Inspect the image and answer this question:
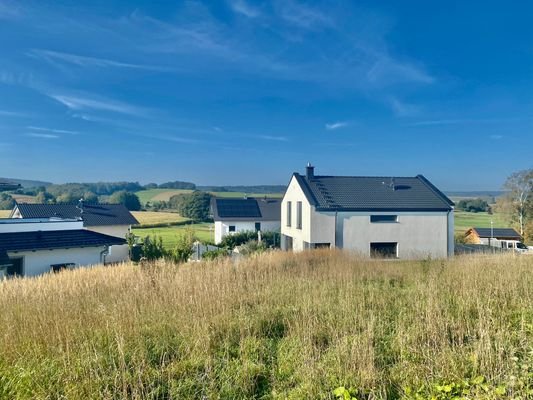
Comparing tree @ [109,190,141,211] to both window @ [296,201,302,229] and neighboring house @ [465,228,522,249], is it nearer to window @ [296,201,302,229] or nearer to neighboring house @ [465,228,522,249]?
window @ [296,201,302,229]

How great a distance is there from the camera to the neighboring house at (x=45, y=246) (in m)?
16.2

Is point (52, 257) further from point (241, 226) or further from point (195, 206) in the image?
point (195, 206)

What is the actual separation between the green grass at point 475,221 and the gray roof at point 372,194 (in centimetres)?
2637

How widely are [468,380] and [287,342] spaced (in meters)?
2.22

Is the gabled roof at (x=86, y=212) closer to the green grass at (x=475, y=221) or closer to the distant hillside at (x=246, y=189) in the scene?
the distant hillside at (x=246, y=189)

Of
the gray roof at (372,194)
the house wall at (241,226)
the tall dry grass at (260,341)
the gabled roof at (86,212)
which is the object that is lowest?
the house wall at (241,226)

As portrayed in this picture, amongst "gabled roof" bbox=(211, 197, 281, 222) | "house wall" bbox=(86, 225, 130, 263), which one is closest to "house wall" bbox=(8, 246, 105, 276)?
"house wall" bbox=(86, 225, 130, 263)

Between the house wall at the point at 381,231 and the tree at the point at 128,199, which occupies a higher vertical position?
the tree at the point at 128,199

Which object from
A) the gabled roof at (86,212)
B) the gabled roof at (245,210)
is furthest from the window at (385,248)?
the gabled roof at (86,212)

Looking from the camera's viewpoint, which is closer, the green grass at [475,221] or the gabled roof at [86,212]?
the gabled roof at [86,212]

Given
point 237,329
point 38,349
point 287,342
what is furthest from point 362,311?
point 38,349

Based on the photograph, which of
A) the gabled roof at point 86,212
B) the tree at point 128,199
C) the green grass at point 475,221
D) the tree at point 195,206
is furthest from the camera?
the tree at point 128,199

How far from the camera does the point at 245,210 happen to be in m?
38.0

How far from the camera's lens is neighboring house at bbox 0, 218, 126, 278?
16188mm
